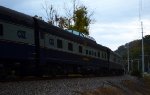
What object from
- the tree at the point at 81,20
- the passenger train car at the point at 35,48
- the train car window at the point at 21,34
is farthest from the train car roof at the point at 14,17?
the tree at the point at 81,20

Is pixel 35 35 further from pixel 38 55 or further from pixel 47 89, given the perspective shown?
pixel 47 89

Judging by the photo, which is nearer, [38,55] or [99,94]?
[99,94]

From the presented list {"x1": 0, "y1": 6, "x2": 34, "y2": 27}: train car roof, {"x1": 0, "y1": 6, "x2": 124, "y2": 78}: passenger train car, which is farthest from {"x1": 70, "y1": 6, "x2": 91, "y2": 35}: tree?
{"x1": 0, "y1": 6, "x2": 34, "y2": 27}: train car roof

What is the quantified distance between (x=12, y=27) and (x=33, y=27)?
2.50 metres

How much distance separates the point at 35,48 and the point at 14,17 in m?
2.56

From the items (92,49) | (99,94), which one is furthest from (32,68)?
(92,49)

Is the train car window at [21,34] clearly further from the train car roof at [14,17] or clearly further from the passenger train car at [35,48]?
the train car roof at [14,17]

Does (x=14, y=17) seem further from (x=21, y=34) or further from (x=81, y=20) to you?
(x=81, y=20)

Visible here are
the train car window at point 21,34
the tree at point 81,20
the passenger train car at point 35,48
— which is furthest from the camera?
the tree at point 81,20

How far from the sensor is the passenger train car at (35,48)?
59.1 feet

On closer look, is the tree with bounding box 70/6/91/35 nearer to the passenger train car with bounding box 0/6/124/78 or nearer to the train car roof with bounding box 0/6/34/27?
the passenger train car with bounding box 0/6/124/78

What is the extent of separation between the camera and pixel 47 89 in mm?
16281

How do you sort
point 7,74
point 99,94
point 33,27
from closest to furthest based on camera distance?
point 7,74, point 99,94, point 33,27

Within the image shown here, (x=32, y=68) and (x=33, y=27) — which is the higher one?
(x=33, y=27)
